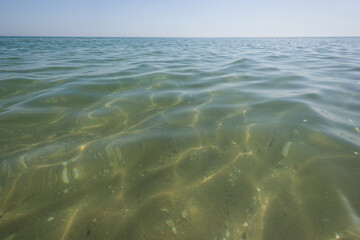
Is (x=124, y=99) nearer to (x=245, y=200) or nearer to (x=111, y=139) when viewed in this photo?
(x=111, y=139)

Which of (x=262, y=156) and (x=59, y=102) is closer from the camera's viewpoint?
(x=262, y=156)

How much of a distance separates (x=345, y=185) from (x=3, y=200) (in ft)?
8.47

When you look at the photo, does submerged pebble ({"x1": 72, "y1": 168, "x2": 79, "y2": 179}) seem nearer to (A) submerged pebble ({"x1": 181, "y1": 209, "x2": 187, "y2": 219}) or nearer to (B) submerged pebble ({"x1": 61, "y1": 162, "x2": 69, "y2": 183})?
(B) submerged pebble ({"x1": 61, "y1": 162, "x2": 69, "y2": 183})

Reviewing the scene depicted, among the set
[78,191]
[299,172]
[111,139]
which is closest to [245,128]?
[299,172]

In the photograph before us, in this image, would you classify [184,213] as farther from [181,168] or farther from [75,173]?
[75,173]

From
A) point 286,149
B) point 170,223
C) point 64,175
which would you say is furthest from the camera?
point 286,149

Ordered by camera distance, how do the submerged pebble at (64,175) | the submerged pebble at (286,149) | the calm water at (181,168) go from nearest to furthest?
1. the calm water at (181,168)
2. the submerged pebble at (64,175)
3. the submerged pebble at (286,149)

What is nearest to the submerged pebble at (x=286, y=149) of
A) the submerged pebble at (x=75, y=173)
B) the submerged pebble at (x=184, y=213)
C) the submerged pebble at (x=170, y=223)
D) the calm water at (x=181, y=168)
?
the calm water at (x=181, y=168)

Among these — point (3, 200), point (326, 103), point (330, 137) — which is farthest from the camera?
point (326, 103)

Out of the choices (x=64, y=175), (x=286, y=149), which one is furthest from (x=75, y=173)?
(x=286, y=149)

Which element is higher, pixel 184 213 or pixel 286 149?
pixel 286 149

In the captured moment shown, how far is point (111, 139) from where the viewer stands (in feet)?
6.07

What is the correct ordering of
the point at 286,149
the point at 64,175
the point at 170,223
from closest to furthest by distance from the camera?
the point at 170,223
the point at 64,175
the point at 286,149

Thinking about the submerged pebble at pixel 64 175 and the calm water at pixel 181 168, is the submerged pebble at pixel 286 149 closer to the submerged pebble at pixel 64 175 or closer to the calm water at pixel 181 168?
the calm water at pixel 181 168
